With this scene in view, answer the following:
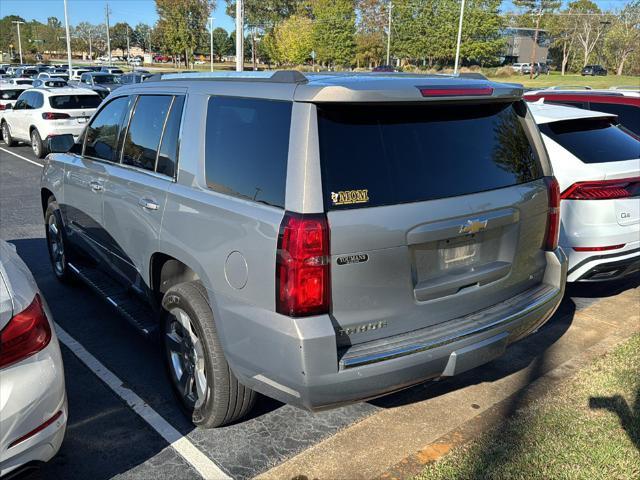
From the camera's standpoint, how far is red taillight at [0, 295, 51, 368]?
7.88 feet

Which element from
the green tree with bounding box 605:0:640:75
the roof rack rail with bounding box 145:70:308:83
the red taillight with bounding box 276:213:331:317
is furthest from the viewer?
the green tree with bounding box 605:0:640:75

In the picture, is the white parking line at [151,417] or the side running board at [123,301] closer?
the white parking line at [151,417]

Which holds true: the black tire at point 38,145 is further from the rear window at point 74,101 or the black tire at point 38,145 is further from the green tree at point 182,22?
the green tree at point 182,22

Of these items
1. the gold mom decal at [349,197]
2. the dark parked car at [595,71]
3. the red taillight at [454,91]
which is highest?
the dark parked car at [595,71]

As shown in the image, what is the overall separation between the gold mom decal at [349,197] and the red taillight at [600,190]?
2.81 metres

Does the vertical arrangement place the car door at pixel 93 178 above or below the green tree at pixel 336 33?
below

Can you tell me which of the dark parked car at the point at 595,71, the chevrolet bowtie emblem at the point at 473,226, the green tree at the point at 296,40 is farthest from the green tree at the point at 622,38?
the chevrolet bowtie emblem at the point at 473,226

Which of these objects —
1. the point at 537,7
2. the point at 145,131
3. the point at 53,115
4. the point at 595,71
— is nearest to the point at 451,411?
the point at 145,131

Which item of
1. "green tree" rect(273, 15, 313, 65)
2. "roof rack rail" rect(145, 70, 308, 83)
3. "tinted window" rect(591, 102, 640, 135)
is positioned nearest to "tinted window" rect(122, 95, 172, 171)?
"roof rack rail" rect(145, 70, 308, 83)

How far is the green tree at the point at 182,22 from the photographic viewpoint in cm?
7238

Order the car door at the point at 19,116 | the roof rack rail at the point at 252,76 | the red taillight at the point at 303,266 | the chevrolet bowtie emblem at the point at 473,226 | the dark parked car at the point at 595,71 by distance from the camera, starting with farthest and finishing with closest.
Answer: the dark parked car at the point at 595,71 < the car door at the point at 19,116 < the chevrolet bowtie emblem at the point at 473,226 < the roof rack rail at the point at 252,76 < the red taillight at the point at 303,266

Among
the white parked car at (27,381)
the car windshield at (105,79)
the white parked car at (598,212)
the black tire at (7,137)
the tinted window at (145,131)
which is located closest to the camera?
the white parked car at (27,381)

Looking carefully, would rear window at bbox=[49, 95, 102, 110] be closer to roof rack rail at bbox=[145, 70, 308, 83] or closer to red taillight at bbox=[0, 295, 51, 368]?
roof rack rail at bbox=[145, 70, 308, 83]

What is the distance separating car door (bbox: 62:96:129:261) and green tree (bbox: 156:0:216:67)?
240 ft
